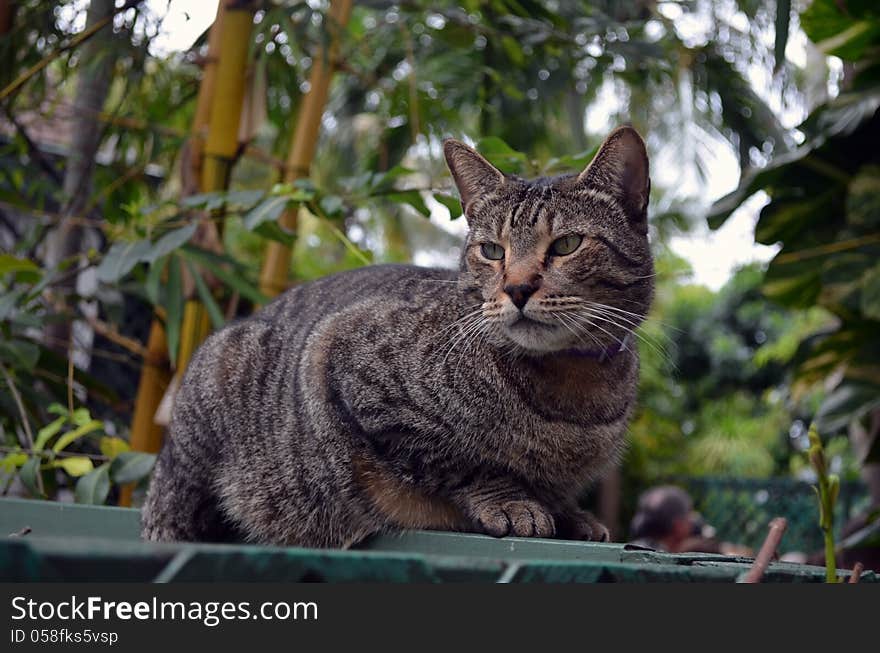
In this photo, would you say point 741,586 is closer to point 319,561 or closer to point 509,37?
point 319,561

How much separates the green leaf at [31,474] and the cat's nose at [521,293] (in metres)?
1.22

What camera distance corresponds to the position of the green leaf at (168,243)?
195cm

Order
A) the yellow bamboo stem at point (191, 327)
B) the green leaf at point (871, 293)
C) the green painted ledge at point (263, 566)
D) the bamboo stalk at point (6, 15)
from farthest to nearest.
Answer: the bamboo stalk at point (6, 15)
the yellow bamboo stem at point (191, 327)
the green leaf at point (871, 293)
the green painted ledge at point (263, 566)

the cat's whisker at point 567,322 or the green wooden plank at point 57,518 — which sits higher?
the cat's whisker at point 567,322

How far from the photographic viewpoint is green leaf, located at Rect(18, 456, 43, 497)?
198 cm

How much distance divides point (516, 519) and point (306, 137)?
1.68m

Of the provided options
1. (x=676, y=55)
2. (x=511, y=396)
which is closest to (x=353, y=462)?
(x=511, y=396)

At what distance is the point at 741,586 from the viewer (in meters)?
0.58

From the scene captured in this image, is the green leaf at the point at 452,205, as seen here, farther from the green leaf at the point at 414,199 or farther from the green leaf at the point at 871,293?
the green leaf at the point at 871,293

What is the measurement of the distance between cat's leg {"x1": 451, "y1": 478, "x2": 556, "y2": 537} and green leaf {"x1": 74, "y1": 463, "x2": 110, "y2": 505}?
34.3 inches

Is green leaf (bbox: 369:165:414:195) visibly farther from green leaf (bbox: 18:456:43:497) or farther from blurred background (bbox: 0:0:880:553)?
green leaf (bbox: 18:456:43:497)

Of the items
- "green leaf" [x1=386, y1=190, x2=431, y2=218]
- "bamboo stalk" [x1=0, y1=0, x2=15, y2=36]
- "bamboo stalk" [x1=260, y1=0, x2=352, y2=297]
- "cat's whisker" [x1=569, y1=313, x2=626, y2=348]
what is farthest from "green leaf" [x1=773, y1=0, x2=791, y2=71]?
"bamboo stalk" [x1=0, y1=0, x2=15, y2=36]

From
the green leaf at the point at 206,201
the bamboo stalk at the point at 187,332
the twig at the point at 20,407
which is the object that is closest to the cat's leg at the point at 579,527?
the green leaf at the point at 206,201

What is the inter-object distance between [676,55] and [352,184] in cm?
216
